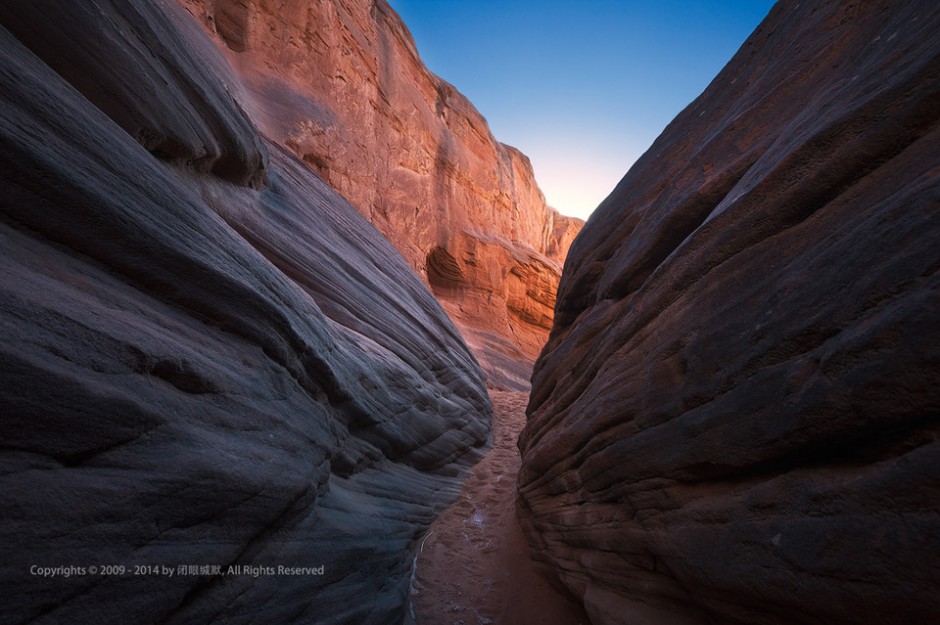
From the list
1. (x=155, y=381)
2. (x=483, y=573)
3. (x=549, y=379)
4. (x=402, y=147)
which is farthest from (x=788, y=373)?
(x=402, y=147)

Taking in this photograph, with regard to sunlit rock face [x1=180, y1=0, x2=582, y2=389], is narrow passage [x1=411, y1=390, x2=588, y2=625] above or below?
below

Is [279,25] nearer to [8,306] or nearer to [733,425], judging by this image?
[8,306]

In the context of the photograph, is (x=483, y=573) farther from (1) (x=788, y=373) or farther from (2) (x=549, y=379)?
(1) (x=788, y=373)

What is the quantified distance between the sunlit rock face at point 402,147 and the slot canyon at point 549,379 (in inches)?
374

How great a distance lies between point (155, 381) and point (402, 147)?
67.1 feet

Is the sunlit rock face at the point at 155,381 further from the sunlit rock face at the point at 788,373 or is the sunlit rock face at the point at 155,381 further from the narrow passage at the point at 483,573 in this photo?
the sunlit rock face at the point at 788,373

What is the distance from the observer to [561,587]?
4746mm

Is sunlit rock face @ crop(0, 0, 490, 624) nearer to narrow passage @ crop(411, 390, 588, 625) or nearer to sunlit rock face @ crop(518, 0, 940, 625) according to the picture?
narrow passage @ crop(411, 390, 588, 625)

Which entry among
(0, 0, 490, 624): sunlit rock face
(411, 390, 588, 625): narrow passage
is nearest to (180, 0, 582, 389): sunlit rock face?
(0, 0, 490, 624): sunlit rock face

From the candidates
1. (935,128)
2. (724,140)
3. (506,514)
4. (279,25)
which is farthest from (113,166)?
(279,25)

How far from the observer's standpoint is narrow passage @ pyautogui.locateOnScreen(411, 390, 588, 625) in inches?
186

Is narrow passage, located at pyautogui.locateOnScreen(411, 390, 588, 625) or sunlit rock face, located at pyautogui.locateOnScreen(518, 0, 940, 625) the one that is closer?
sunlit rock face, located at pyautogui.locateOnScreen(518, 0, 940, 625)

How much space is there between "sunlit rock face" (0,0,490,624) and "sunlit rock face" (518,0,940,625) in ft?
8.83

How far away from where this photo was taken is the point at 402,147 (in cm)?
2091
